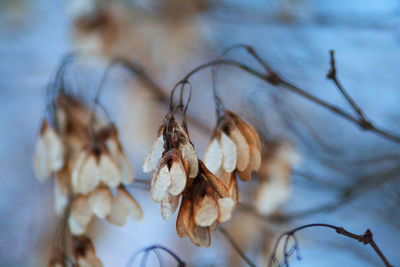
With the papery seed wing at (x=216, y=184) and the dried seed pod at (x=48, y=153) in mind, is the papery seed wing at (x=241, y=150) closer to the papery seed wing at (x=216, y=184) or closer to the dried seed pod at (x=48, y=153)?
the papery seed wing at (x=216, y=184)

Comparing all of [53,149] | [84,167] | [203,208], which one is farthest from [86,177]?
[203,208]

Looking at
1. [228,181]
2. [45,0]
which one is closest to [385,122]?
[228,181]

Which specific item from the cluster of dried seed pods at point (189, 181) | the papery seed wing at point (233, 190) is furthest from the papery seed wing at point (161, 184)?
the papery seed wing at point (233, 190)

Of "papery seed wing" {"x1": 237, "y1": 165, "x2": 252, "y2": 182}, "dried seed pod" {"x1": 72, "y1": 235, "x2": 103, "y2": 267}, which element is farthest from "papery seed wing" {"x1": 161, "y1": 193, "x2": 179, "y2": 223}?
"dried seed pod" {"x1": 72, "y1": 235, "x2": 103, "y2": 267}

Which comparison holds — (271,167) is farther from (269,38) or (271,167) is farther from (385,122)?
(269,38)

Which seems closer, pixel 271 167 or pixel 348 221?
pixel 271 167
